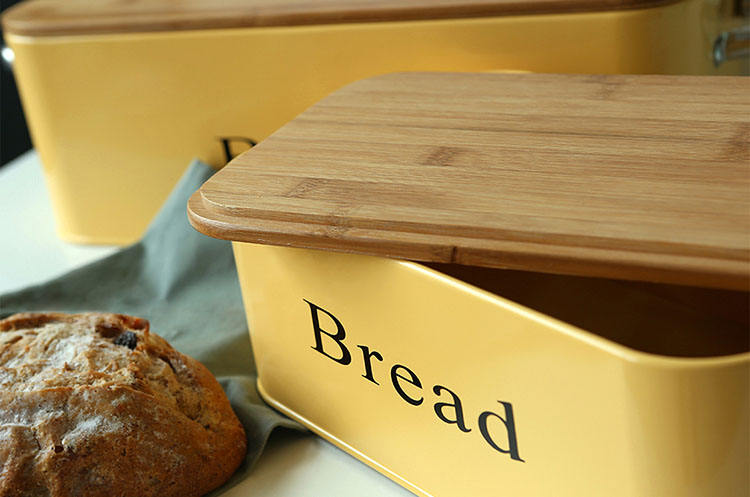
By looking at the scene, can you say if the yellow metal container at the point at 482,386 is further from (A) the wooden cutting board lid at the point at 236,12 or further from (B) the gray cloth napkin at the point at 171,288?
(A) the wooden cutting board lid at the point at 236,12

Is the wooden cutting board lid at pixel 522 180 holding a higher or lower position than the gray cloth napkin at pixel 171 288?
higher

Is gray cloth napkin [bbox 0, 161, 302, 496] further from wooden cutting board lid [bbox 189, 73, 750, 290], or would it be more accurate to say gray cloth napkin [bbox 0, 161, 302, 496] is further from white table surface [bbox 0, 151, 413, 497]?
wooden cutting board lid [bbox 189, 73, 750, 290]

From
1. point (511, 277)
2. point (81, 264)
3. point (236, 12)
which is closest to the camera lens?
point (511, 277)

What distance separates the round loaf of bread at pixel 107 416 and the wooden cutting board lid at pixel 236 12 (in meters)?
0.36

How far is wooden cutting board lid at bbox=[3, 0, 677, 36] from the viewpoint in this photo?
2.46 ft

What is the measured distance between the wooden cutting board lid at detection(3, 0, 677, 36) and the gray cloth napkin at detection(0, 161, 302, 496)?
161 mm

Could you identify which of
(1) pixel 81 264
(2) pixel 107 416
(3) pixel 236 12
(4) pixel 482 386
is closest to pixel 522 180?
(4) pixel 482 386

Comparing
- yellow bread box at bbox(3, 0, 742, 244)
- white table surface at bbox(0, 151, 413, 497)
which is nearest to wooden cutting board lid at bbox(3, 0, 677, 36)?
yellow bread box at bbox(3, 0, 742, 244)

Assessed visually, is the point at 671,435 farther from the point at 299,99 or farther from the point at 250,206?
the point at 299,99

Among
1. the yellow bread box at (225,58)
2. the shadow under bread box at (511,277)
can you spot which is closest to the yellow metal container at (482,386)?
the shadow under bread box at (511,277)

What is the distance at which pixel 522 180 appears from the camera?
507 mm

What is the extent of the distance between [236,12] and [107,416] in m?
0.48

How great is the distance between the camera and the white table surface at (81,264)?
0.60 m

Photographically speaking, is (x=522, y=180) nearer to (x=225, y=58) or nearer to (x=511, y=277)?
(x=511, y=277)
